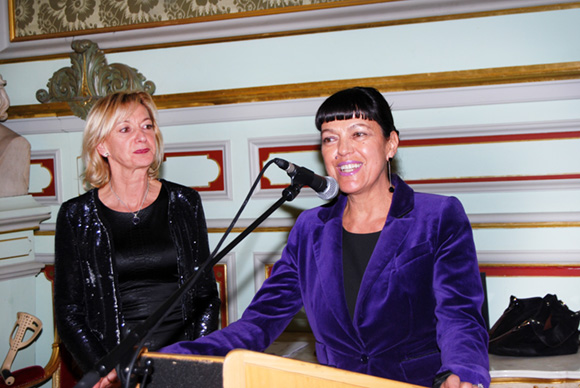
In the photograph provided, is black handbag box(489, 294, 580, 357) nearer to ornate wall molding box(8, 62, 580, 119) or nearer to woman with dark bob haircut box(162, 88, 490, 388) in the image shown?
ornate wall molding box(8, 62, 580, 119)

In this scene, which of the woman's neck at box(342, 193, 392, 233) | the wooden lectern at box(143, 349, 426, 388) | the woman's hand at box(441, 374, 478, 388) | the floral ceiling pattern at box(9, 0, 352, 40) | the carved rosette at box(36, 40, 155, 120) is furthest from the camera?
the carved rosette at box(36, 40, 155, 120)

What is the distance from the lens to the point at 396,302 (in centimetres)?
164

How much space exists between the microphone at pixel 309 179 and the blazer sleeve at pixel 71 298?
117 centimetres

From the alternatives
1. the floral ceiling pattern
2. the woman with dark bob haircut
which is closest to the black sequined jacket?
the woman with dark bob haircut

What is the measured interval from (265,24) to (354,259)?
177 centimetres

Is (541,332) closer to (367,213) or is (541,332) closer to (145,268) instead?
(367,213)

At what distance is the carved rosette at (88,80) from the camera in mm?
3414

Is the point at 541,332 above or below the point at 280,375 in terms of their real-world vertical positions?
below

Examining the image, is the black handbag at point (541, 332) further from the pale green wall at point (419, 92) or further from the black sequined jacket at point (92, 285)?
the black sequined jacket at point (92, 285)

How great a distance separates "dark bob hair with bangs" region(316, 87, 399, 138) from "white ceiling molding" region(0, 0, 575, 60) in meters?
1.32

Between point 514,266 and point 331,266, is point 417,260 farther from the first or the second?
point 514,266

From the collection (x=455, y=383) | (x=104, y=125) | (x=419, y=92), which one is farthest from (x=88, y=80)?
(x=455, y=383)

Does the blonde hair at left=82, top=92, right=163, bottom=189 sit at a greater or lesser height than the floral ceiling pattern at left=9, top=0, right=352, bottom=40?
lesser

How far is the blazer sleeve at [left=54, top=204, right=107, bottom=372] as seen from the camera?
222 centimetres
